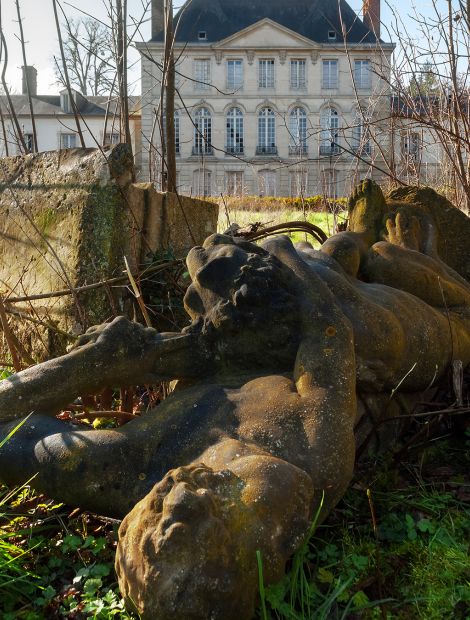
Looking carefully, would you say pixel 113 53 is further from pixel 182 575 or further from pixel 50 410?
pixel 182 575

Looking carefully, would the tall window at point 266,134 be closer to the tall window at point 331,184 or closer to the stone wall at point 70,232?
the tall window at point 331,184

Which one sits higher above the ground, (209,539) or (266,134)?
(266,134)

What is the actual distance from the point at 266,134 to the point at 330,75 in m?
4.81

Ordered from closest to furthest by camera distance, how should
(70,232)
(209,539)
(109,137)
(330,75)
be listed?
1. (209,539)
2. (70,232)
3. (109,137)
4. (330,75)

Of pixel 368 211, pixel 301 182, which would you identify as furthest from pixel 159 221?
pixel 301 182

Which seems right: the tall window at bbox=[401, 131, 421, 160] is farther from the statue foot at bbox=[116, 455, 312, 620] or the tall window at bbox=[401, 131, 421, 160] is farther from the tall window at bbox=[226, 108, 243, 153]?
the tall window at bbox=[226, 108, 243, 153]

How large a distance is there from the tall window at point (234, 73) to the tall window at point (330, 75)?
4.85 meters

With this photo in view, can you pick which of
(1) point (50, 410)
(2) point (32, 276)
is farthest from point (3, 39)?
(1) point (50, 410)

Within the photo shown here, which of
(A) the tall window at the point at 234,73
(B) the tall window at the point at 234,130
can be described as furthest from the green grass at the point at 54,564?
(A) the tall window at the point at 234,73

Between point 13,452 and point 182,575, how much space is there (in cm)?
77

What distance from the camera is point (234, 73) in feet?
126

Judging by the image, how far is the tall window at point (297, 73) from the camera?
122 feet

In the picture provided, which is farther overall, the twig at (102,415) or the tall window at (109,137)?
the tall window at (109,137)

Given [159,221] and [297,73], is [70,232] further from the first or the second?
[297,73]
